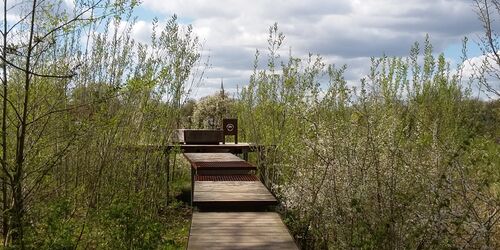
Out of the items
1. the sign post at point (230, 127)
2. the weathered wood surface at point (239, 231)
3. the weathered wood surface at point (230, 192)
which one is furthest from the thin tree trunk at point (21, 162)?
the sign post at point (230, 127)

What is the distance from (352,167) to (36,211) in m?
2.46

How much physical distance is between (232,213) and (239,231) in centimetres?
88

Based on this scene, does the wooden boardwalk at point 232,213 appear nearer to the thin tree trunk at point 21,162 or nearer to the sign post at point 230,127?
the thin tree trunk at point 21,162

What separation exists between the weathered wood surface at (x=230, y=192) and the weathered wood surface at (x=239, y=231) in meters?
0.25

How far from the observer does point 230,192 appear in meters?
6.41

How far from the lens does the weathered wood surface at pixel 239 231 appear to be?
14.2ft

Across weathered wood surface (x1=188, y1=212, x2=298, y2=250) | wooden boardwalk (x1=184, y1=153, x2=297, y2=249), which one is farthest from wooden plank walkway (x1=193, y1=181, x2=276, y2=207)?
weathered wood surface (x1=188, y1=212, x2=298, y2=250)

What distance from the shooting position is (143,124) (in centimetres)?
669

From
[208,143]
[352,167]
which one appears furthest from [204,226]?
[208,143]

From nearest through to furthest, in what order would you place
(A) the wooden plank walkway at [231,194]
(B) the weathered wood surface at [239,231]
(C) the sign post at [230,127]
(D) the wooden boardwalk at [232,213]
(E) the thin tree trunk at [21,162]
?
(E) the thin tree trunk at [21,162]
(B) the weathered wood surface at [239,231]
(D) the wooden boardwalk at [232,213]
(A) the wooden plank walkway at [231,194]
(C) the sign post at [230,127]

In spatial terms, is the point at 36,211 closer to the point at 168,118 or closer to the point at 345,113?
the point at 168,118

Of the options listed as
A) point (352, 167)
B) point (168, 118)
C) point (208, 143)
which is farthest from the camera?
point (208, 143)

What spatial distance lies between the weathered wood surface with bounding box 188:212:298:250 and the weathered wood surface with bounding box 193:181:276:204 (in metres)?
0.25

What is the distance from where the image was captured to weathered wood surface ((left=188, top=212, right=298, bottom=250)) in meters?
4.32
